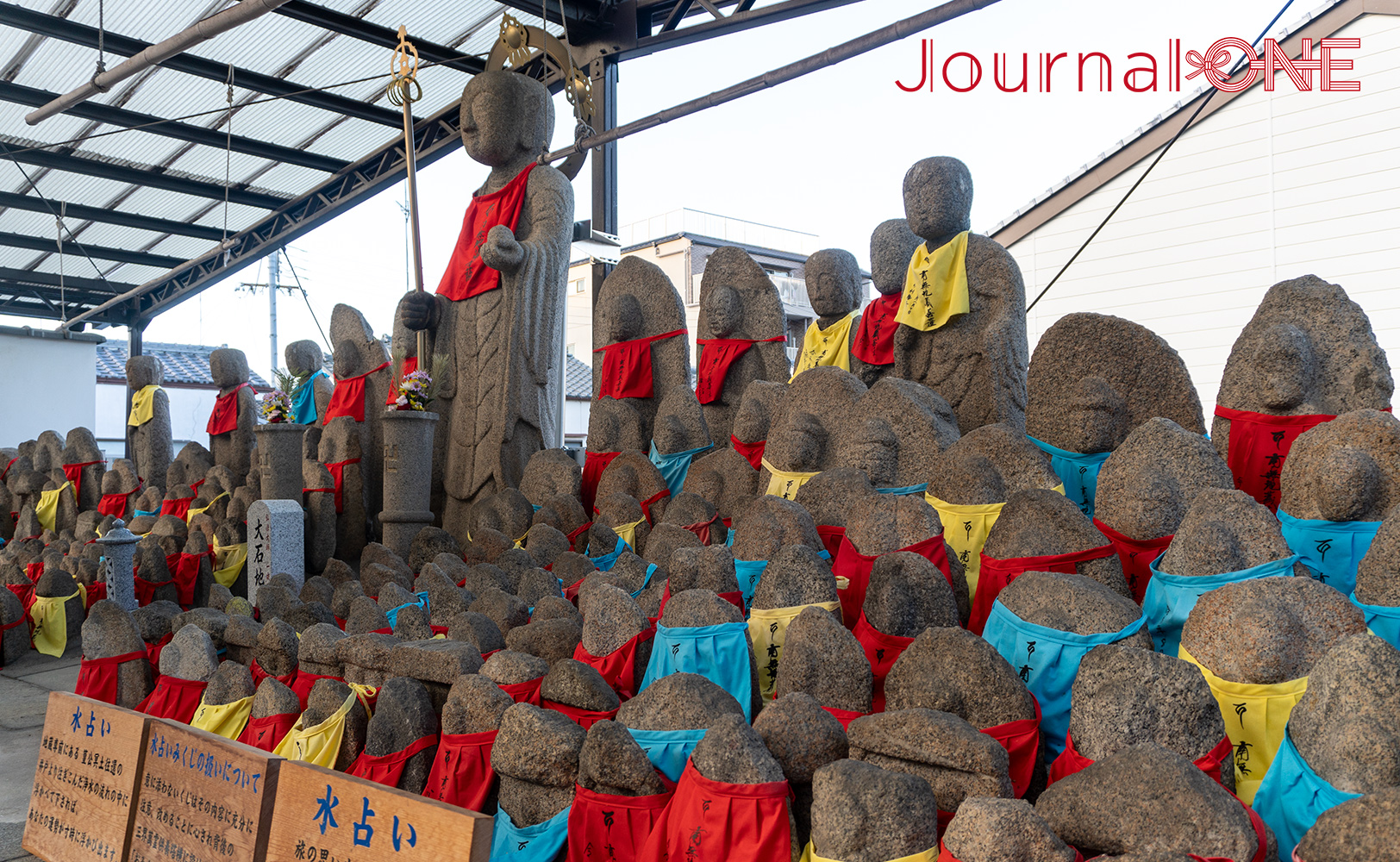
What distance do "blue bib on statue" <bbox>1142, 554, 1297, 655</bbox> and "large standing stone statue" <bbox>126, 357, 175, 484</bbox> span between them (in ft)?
21.6

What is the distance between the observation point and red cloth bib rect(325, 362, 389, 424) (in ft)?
18.1

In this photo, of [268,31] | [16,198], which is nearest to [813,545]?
[268,31]

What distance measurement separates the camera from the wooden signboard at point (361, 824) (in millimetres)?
1598

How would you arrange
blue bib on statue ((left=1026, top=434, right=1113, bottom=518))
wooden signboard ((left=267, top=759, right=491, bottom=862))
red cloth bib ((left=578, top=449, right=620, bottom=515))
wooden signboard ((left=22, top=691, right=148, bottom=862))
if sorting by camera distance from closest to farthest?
wooden signboard ((left=267, top=759, right=491, bottom=862)) → wooden signboard ((left=22, top=691, right=148, bottom=862)) → blue bib on statue ((left=1026, top=434, right=1113, bottom=518)) → red cloth bib ((left=578, top=449, right=620, bottom=515))

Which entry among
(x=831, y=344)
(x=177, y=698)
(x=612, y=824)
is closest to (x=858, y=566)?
(x=612, y=824)

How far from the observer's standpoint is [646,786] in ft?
6.93

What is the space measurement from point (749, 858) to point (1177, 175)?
7947 mm

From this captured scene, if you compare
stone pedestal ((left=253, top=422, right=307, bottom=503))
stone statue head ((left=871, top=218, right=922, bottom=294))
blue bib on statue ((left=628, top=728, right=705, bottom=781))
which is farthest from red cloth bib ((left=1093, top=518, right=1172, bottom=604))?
stone pedestal ((left=253, top=422, right=307, bottom=503))

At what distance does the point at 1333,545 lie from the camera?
2.42m

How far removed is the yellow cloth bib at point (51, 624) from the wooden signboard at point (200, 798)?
3.33 meters

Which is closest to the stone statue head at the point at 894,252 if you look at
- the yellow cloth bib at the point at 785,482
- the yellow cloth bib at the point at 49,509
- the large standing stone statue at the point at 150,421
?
the yellow cloth bib at the point at 785,482

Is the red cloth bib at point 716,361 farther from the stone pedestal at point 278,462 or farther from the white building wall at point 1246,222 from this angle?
the white building wall at point 1246,222

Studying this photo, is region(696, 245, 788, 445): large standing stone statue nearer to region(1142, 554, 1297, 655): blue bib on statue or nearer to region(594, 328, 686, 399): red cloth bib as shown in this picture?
region(594, 328, 686, 399): red cloth bib

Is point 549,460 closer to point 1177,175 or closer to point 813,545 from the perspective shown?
point 813,545
